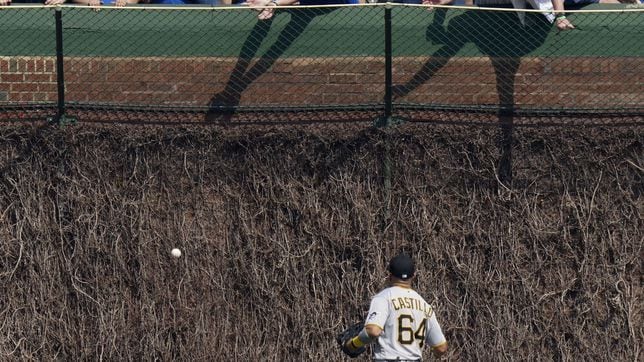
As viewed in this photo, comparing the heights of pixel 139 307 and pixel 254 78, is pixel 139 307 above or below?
below

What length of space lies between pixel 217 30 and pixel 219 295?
2.34m

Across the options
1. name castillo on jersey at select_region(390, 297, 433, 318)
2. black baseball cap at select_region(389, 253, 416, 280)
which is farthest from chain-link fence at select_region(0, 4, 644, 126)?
name castillo on jersey at select_region(390, 297, 433, 318)

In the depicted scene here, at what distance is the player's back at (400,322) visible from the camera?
8898mm

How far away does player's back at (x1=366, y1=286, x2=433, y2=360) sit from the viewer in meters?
8.90

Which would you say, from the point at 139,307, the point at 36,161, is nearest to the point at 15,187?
the point at 36,161

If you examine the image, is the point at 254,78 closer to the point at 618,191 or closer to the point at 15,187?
the point at 15,187

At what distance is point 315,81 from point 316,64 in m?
0.15

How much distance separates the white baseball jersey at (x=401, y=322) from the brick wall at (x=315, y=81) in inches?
102

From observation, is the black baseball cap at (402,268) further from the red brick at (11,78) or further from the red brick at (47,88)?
the red brick at (11,78)

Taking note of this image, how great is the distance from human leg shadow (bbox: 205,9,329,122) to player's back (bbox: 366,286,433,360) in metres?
2.91

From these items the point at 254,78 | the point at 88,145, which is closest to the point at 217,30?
the point at 254,78

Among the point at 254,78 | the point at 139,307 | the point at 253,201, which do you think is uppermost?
the point at 254,78

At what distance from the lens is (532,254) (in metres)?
10.8

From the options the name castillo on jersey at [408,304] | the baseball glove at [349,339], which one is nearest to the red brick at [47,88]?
the baseball glove at [349,339]
